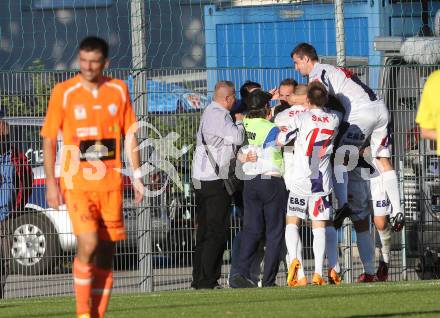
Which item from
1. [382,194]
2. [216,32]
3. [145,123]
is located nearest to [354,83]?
[382,194]

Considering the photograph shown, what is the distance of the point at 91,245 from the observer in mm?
8758

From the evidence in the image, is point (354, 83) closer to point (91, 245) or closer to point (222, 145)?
point (222, 145)

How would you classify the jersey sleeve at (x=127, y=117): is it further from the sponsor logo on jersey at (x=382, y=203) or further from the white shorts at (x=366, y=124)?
the sponsor logo on jersey at (x=382, y=203)

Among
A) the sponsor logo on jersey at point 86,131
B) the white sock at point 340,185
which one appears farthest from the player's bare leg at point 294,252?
the sponsor logo on jersey at point 86,131

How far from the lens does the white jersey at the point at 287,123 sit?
13.3m

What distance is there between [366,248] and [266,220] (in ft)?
3.72

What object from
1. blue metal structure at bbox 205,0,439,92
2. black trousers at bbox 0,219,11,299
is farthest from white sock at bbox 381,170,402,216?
black trousers at bbox 0,219,11,299

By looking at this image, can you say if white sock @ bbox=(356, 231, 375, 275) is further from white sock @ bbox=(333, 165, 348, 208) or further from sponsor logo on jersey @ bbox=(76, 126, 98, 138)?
sponsor logo on jersey @ bbox=(76, 126, 98, 138)

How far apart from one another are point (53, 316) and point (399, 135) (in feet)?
20.9

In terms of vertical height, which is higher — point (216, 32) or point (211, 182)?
point (216, 32)

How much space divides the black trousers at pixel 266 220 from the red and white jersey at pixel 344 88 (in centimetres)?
108

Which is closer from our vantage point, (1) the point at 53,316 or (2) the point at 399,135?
(1) the point at 53,316

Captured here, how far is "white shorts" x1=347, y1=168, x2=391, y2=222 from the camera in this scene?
13.8m

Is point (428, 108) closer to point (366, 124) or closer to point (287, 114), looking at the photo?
point (366, 124)
